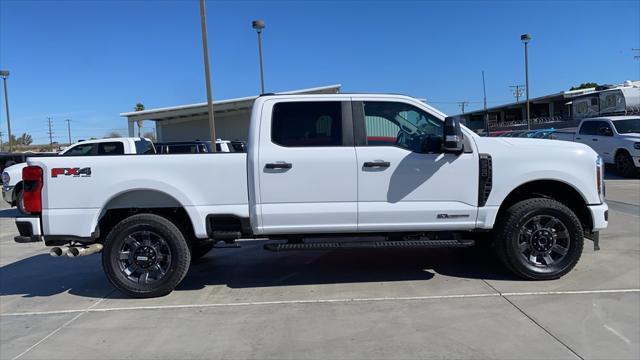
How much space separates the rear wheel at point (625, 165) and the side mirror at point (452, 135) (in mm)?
13213

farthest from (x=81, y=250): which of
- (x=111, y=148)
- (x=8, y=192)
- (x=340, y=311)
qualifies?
(x=8, y=192)

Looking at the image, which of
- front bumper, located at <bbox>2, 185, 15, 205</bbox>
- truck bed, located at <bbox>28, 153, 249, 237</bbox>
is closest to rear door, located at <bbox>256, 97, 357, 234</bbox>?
truck bed, located at <bbox>28, 153, 249, 237</bbox>

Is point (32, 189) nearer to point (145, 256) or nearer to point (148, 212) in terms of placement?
point (148, 212)

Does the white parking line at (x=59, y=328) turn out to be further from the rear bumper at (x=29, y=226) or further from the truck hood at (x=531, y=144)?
the truck hood at (x=531, y=144)

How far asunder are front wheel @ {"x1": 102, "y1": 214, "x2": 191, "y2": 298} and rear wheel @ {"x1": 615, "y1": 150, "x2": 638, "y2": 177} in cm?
1507

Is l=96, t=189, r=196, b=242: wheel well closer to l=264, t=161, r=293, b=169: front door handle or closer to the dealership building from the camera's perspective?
l=264, t=161, r=293, b=169: front door handle

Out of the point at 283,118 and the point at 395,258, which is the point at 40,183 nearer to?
the point at 283,118

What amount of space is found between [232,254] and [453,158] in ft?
12.4

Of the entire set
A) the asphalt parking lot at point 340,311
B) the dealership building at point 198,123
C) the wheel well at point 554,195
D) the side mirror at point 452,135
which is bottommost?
the asphalt parking lot at point 340,311

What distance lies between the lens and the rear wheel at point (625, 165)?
1608 centimetres

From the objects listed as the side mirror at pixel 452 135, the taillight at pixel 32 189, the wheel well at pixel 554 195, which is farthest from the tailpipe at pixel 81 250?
the wheel well at pixel 554 195

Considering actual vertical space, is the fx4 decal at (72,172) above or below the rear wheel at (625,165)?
above

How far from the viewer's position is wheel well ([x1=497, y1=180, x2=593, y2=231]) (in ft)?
19.4

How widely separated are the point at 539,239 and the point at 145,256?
429 centimetres
